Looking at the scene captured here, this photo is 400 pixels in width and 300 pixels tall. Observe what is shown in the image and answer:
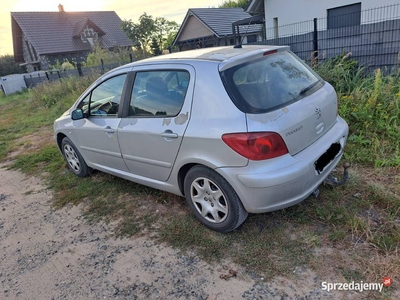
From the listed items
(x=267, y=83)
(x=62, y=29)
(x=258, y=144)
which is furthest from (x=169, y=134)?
(x=62, y=29)

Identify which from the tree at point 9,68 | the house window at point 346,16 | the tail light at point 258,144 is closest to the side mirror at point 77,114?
the tail light at point 258,144

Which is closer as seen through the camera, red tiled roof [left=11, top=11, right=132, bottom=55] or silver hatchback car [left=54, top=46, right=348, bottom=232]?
silver hatchback car [left=54, top=46, right=348, bottom=232]

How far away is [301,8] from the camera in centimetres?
1394

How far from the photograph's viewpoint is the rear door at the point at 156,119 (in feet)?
9.07

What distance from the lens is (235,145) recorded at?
2.36 metres

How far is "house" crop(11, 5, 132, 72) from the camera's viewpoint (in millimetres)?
28734

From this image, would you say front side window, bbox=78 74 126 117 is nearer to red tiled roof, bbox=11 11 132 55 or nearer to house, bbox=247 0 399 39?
house, bbox=247 0 399 39

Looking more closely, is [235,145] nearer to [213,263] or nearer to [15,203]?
[213,263]

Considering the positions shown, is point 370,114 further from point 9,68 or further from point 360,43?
point 9,68

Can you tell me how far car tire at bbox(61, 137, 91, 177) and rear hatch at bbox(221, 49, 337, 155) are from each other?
284 centimetres

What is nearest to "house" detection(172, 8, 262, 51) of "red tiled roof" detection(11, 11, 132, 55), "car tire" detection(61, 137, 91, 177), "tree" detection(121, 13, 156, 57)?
"tree" detection(121, 13, 156, 57)

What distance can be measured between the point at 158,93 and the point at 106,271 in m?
1.74

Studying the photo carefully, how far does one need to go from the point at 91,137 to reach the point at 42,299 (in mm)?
1983

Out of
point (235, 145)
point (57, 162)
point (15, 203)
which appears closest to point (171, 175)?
point (235, 145)
